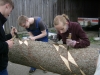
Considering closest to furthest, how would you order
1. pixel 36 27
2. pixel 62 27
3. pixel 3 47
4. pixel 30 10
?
pixel 3 47, pixel 62 27, pixel 36 27, pixel 30 10

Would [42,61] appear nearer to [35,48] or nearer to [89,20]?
[35,48]

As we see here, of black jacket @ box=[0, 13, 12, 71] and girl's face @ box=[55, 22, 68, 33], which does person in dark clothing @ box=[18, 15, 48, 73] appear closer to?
girl's face @ box=[55, 22, 68, 33]

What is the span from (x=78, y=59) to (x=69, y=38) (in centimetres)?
49

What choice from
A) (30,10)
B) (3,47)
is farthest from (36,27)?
(30,10)

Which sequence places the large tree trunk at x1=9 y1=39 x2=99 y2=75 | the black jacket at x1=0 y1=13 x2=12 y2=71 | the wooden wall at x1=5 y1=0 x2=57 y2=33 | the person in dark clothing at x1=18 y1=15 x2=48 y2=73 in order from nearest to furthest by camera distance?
the black jacket at x1=0 y1=13 x2=12 y2=71 → the large tree trunk at x1=9 y1=39 x2=99 y2=75 → the person in dark clothing at x1=18 y1=15 x2=48 y2=73 → the wooden wall at x1=5 y1=0 x2=57 y2=33

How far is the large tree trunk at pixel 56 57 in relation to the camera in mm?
2918

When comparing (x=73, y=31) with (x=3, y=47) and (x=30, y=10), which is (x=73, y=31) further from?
(x=30, y=10)

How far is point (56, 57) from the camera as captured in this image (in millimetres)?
3139

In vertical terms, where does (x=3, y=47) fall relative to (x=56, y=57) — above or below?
above

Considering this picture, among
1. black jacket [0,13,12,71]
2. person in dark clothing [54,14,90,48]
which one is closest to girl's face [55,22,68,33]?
person in dark clothing [54,14,90,48]

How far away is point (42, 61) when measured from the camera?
3.32 metres

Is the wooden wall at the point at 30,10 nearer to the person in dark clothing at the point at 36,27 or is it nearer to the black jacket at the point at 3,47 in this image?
the person in dark clothing at the point at 36,27

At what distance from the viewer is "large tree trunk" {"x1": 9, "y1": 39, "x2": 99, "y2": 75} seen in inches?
115

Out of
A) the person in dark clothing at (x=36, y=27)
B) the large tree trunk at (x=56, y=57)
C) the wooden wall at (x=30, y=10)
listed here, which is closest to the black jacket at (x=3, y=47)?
the large tree trunk at (x=56, y=57)
